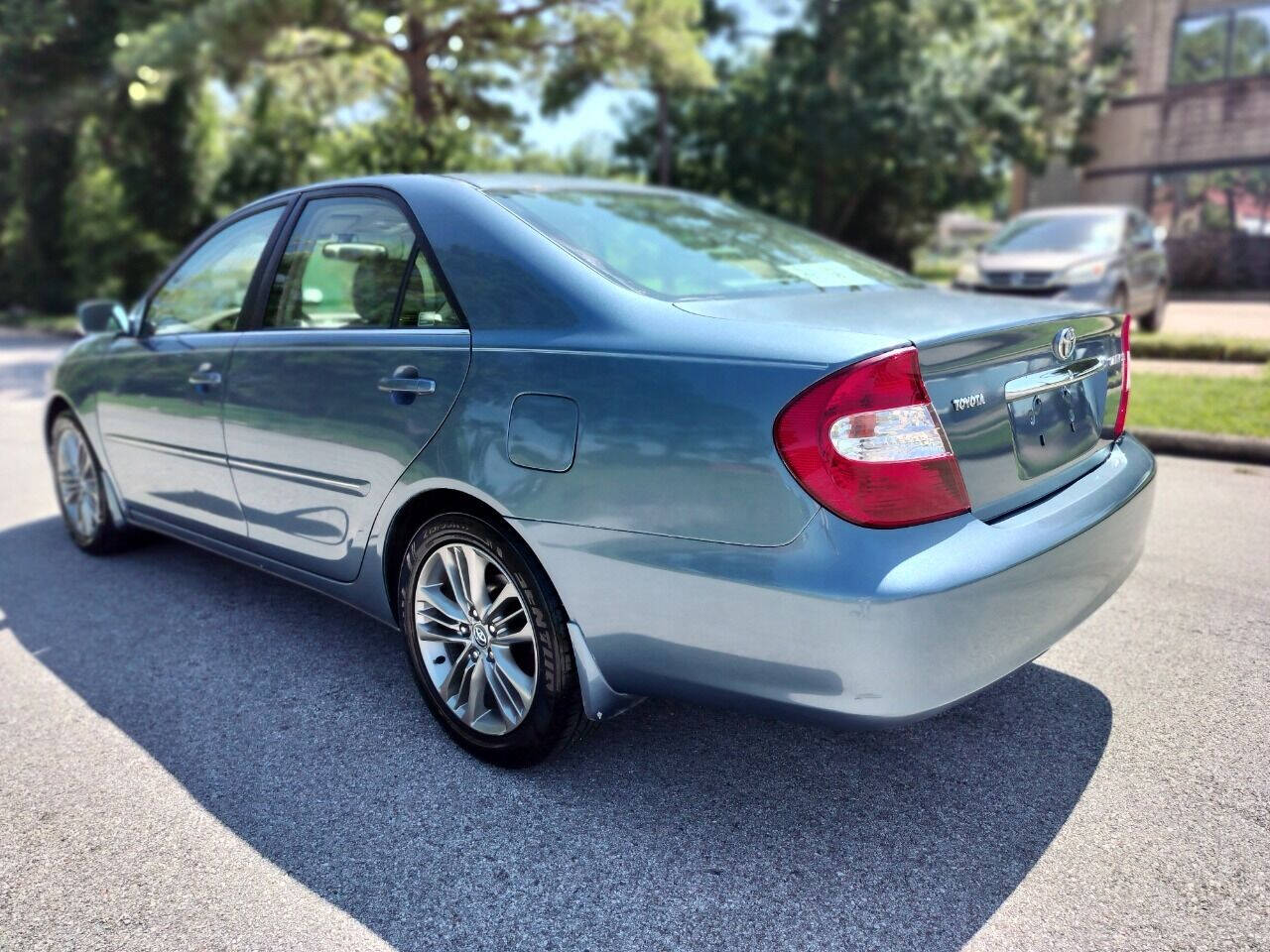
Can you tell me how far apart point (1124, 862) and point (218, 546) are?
321 centimetres

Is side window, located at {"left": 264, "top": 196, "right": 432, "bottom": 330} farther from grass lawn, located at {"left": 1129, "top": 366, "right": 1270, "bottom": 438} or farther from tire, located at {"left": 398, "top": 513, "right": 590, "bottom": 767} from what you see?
grass lawn, located at {"left": 1129, "top": 366, "right": 1270, "bottom": 438}

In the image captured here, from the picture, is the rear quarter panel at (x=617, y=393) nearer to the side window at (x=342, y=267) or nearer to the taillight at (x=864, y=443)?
the taillight at (x=864, y=443)

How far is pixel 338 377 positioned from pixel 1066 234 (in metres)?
11.2

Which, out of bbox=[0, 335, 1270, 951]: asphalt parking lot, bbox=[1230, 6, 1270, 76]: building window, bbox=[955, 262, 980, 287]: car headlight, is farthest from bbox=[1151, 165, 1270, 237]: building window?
bbox=[0, 335, 1270, 951]: asphalt parking lot

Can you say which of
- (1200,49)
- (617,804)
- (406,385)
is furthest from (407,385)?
(1200,49)

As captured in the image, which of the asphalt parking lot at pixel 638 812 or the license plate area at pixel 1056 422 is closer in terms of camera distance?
the asphalt parking lot at pixel 638 812

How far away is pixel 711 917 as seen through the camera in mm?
2238

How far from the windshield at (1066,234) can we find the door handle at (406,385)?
35.1ft

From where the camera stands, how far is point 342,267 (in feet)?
11.7

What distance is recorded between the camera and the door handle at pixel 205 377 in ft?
12.4

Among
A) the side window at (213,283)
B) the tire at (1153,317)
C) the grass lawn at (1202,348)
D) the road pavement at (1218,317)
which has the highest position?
the side window at (213,283)

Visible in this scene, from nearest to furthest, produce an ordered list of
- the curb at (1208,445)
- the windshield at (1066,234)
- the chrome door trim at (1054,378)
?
1. the chrome door trim at (1054,378)
2. the curb at (1208,445)
3. the windshield at (1066,234)

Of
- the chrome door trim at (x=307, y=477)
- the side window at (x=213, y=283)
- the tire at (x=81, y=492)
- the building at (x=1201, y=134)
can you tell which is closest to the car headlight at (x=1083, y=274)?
the side window at (x=213, y=283)

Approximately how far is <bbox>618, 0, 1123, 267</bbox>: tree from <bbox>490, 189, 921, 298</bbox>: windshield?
19000 millimetres
